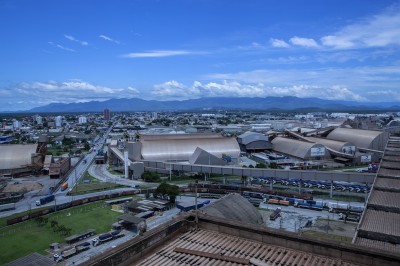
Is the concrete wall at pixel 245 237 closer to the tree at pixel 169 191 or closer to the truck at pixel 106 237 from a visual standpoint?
the truck at pixel 106 237

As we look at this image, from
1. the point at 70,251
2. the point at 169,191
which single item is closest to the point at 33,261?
the point at 70,251

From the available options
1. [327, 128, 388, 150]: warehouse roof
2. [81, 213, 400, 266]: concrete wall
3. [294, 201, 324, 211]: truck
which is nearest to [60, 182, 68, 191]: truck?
[294, 201, 324, 211]: truck

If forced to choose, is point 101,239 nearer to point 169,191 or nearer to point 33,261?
point 33,261

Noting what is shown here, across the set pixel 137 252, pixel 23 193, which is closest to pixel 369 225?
pixel 137 252

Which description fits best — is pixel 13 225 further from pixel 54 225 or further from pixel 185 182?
pixel 185 182

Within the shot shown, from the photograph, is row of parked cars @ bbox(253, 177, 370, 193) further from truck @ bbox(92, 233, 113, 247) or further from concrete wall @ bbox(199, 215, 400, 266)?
concrete wall @ bbox(199, 215, 400, 266)

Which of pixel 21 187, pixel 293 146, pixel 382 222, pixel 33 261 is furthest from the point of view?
pixel 293 146
